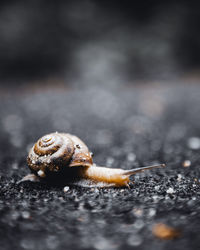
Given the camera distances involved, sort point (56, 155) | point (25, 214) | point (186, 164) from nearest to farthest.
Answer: point (25, 214)
point (56, 155)
point (186, 164)

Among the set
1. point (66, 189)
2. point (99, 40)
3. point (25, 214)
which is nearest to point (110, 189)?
point (66, 189)

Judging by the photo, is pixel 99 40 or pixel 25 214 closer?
pixel 25 214

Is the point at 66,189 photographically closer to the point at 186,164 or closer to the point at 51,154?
the point at 51,154

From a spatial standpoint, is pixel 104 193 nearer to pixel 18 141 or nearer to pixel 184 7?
pixel 18 141

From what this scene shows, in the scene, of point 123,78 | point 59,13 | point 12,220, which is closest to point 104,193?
point 12,220

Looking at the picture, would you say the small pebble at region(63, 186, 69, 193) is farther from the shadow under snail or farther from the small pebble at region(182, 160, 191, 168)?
the small pebble at region(182, 160, 191, 168)

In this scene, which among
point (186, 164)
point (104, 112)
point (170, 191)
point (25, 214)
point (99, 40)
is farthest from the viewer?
point (99, 40)

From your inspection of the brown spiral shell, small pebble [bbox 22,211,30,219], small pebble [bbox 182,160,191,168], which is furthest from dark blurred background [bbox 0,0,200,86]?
small pebble [bbox 22,211,30,219]

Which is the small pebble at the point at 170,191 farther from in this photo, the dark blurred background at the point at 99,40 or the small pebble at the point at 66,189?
the dark blurred background at the point at 99,40
